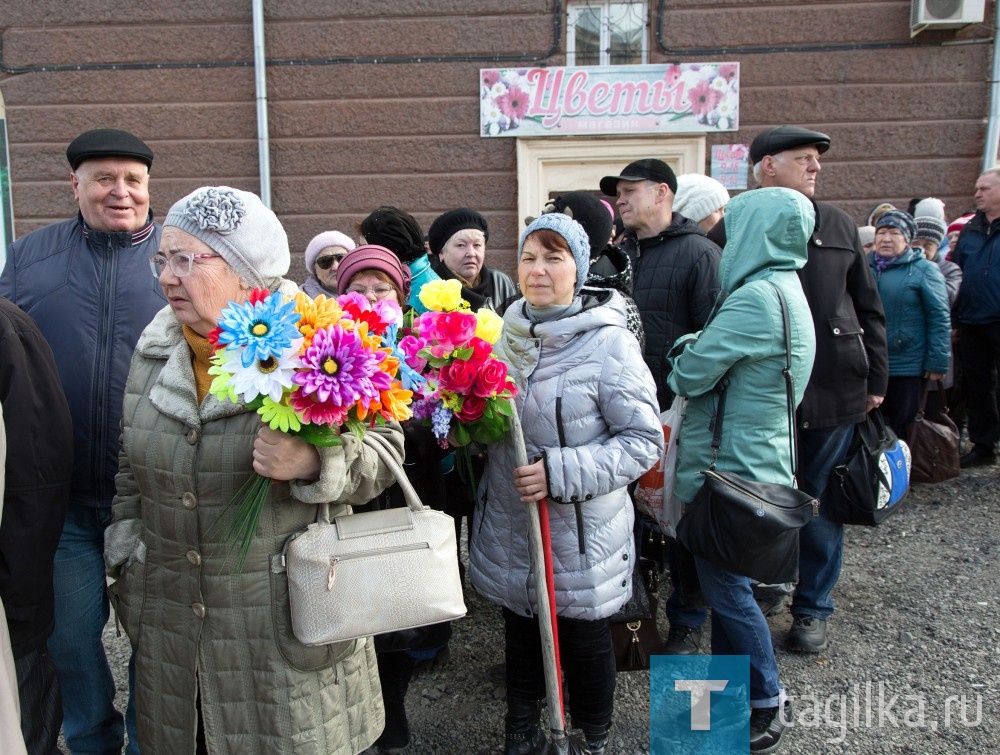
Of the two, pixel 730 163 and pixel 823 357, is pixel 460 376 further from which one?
pixel 730 163

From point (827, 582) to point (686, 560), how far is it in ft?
2.45

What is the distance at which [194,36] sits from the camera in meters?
7.23

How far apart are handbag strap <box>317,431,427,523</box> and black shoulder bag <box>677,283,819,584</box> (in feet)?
3.75

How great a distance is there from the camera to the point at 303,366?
4.67 ft

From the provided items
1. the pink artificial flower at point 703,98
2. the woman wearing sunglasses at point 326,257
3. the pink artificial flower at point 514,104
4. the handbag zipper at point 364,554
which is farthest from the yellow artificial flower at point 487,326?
the pink artificial flower at point 703,98

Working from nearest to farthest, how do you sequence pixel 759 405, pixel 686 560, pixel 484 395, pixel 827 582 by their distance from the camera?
pixel 484 395 → pixel 759 405 → pixel 686 560 → pixel 827 582

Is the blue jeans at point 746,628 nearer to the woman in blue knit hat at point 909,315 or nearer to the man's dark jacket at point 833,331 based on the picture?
the man's dark jacket at point 833,331

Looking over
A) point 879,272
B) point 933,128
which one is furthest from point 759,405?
point 933,128

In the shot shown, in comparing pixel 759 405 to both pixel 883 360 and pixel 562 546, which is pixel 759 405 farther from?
pixel 883 360

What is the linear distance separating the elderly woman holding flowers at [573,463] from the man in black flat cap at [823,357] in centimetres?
122

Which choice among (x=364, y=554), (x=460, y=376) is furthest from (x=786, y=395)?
(x=364, y=554)

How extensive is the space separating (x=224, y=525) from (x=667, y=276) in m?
2.32

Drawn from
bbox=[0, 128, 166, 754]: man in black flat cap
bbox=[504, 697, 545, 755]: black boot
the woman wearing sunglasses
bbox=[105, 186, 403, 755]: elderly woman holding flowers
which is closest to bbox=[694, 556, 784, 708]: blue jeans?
bbox=[504, 697, 545, 755]: black boot

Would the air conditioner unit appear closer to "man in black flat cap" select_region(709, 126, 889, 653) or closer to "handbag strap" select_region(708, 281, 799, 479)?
"man in black flat cap" select_region(709, 126, 889, 653)
